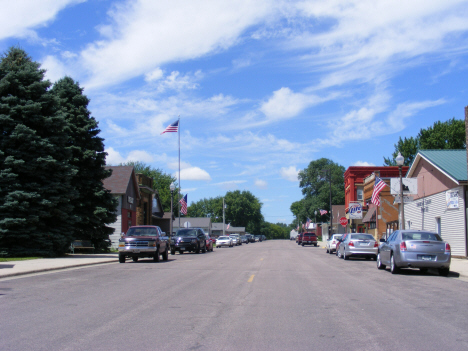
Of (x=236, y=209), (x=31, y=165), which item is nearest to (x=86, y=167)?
(x=31, y=165)

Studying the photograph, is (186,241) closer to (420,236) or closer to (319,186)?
(420,236)

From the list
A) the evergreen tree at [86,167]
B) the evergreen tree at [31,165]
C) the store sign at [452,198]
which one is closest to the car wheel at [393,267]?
the store sign at [452,198]

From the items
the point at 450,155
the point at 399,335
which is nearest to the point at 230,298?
the point at 399,335

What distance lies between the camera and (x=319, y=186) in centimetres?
10912

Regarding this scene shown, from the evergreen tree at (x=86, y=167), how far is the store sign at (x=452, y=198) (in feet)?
72.5

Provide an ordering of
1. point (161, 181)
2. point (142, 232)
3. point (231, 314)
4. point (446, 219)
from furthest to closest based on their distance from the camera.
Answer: point (161, 181), point (446, 219), point (142, 232), point (231, 314)

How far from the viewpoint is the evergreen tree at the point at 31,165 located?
2417cm

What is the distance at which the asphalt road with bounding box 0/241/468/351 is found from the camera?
21.2ft

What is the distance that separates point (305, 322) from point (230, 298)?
9.68 ft

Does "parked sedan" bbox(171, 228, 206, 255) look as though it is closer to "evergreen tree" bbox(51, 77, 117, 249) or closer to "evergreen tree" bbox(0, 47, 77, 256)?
"evergreen tree" bbox(51, 77, 117, 249)

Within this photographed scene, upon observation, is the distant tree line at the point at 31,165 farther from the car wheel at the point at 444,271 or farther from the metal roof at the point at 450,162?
the metal roof at the point at 450,162

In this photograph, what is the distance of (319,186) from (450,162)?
80598 millimetres

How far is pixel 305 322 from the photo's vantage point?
7.82m

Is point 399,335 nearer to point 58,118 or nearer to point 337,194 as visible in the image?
point 58,118
